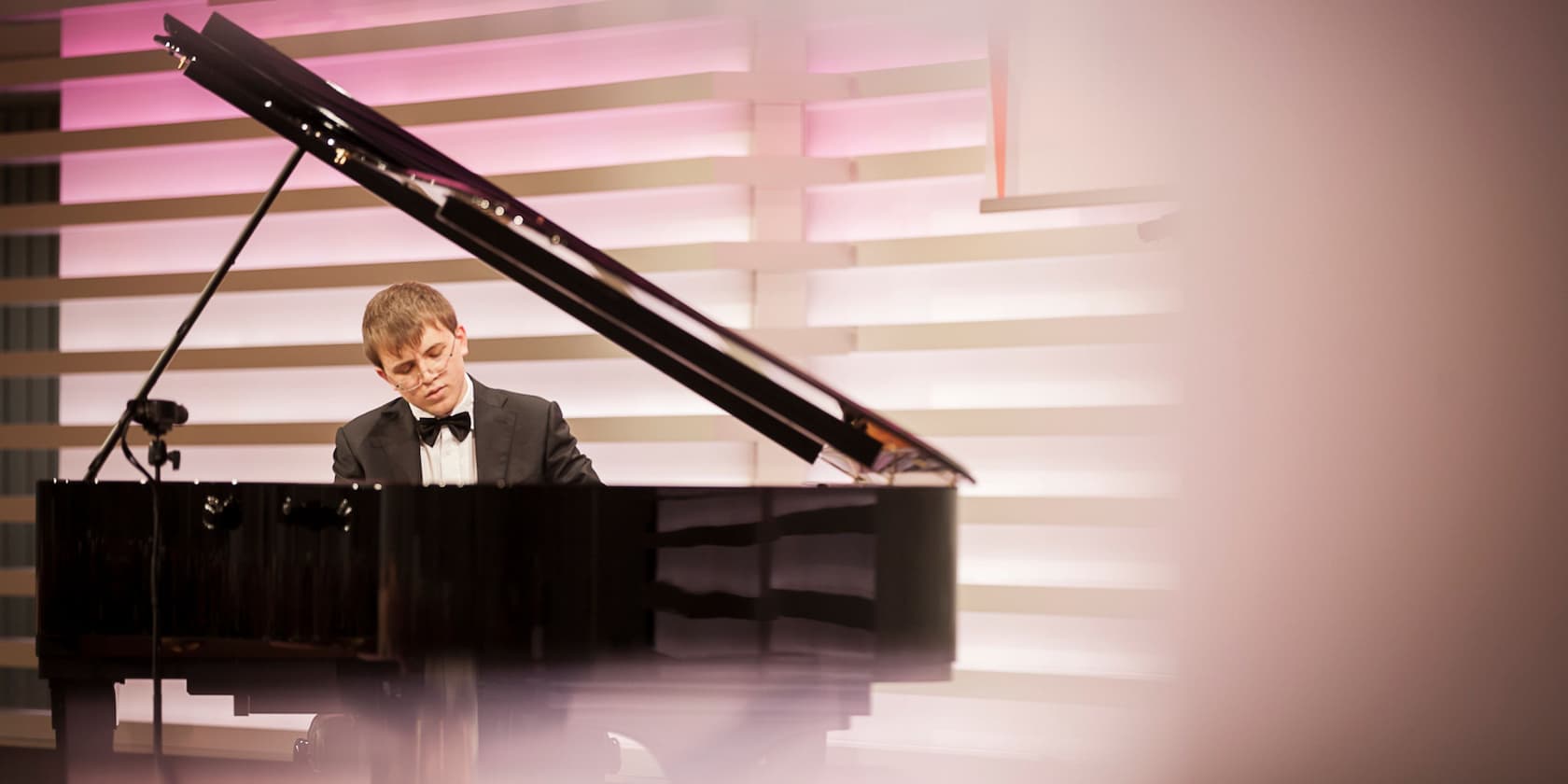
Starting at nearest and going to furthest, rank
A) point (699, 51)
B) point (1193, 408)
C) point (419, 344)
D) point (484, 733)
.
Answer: point (484, 733) < point (419, 344) < point (1193, 408) < point (699, 51)

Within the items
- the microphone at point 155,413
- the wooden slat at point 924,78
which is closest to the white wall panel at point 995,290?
the wooden slat at point 924,78

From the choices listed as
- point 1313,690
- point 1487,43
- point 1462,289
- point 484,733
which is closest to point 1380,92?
point 1487,43

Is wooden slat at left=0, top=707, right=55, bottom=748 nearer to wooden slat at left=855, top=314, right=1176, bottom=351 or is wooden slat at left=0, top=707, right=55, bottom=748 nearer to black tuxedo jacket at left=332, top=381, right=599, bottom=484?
black tuxedo jacket at left=332, top=381, right=599, bottom=484

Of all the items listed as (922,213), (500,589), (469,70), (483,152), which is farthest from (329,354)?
(500,589)

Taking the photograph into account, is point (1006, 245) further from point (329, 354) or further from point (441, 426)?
point (329, 354)

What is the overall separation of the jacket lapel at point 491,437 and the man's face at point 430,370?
61mm

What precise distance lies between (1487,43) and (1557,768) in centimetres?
164

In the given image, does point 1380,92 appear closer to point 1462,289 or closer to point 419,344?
point 1462,289

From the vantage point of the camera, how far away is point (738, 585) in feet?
7.00

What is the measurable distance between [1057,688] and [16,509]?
3.04m

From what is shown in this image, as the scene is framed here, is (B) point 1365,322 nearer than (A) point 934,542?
No

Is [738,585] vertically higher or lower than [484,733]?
higher

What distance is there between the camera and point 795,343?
3373 millimetres

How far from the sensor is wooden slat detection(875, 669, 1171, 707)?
10.3ft
